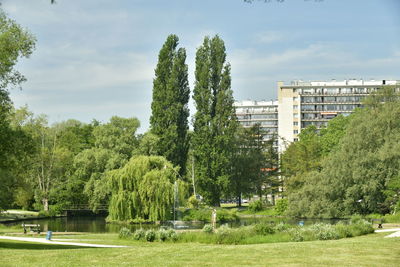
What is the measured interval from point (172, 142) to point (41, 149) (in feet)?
50.0

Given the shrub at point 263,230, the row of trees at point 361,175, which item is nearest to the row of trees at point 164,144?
the row of trees at point 361,175

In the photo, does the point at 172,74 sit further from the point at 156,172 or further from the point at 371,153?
the point at 371,153

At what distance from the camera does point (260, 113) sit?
458ft

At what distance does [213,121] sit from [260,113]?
86.6m

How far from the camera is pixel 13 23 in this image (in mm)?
21797

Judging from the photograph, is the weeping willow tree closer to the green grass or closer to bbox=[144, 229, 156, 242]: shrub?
the green grass

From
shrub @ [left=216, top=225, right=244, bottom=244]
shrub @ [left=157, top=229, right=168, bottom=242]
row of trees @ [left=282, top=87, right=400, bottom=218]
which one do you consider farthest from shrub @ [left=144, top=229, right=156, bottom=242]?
row of trees @ [left=282, top=87, right=400, bottom=218]

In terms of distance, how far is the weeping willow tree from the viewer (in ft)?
142

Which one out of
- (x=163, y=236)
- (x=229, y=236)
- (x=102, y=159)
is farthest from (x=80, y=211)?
(x=229, y=236)

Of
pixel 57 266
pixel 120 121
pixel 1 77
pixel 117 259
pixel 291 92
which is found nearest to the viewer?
pixel 57 266

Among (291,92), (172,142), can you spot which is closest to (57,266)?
(172,142)

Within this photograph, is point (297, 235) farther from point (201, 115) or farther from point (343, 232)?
point (201, 115)

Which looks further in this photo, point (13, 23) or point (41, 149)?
point (41, 149)

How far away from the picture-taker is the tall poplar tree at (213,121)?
54031 mm
